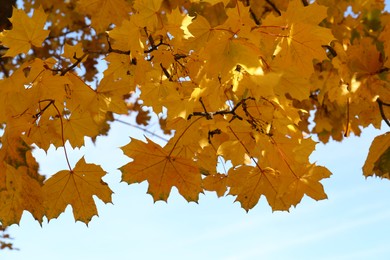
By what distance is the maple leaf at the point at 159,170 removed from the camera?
65.6 inches

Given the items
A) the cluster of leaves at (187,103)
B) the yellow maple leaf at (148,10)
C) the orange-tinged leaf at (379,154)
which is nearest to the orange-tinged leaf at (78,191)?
the cluster of leaves at (187,103)

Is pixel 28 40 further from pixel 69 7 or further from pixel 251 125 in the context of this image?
pixel 69 7

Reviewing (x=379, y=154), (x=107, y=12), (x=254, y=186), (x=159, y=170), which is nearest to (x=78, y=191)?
(x=159, y=170)

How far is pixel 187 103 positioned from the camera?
1508mm

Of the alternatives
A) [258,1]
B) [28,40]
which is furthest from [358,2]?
[28,40]

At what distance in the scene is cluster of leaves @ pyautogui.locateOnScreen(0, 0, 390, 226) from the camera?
153cm

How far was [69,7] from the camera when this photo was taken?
5.48 meters

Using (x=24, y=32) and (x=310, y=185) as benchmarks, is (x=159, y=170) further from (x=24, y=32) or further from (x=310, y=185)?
(x=24, y=32)

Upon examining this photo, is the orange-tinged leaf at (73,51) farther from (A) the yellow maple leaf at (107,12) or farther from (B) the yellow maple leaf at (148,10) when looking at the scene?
(A) the yellow maple leaf at (107,12)

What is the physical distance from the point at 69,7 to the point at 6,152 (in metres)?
4.34

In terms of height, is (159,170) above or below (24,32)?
below

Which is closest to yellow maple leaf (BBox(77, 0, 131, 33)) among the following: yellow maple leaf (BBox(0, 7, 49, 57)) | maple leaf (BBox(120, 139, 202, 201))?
yellow maple leaf (BBox(0, 7, 49, 57))

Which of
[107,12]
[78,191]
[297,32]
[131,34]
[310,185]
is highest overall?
[107,12]

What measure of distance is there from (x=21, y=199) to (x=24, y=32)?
64 centimetres
